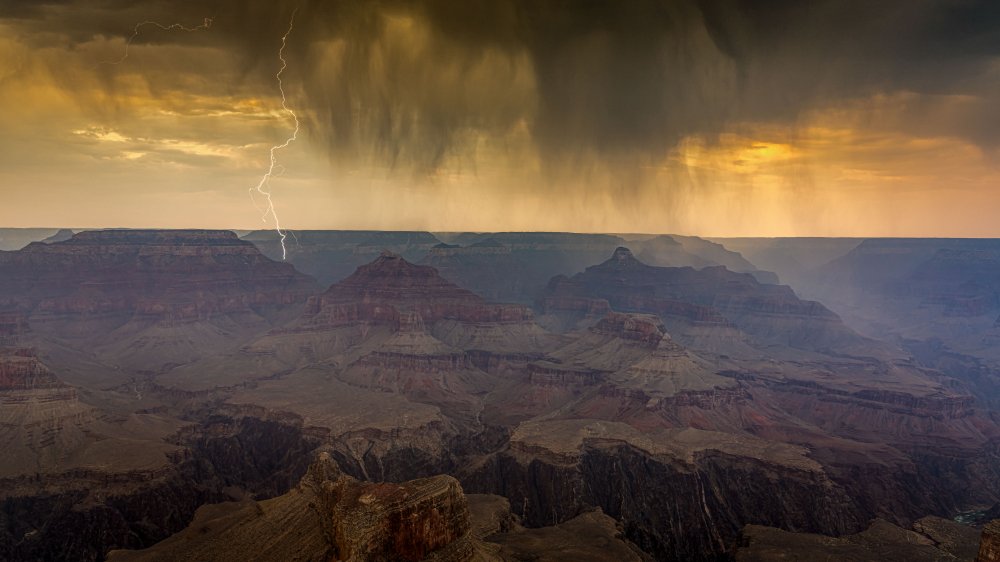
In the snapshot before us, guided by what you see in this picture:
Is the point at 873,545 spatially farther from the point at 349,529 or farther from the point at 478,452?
the point at 478,452

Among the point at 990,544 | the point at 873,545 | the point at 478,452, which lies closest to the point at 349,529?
the point at 990,544

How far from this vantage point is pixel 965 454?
125250 millimetres

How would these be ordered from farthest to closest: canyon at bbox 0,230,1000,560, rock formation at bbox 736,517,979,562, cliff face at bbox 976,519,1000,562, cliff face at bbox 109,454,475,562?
rock formation at bbox 736,517,979,562 → canyon at bbox 0,230,1000,560 → cliff face at bbox 976,519,1000,562 → cliff face at bbox 109,454,475,562

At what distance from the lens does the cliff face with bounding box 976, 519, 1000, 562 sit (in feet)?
185

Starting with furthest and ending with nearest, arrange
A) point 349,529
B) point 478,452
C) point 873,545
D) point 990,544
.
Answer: point 478,452 → point 873,545 → point 990,544 → point 349,529

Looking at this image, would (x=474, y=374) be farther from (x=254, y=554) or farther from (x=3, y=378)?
(x=254, y=554)

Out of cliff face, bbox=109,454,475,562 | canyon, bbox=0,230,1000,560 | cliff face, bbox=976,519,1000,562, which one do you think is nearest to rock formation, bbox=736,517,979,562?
canyon, bbox=0,230,1000,560

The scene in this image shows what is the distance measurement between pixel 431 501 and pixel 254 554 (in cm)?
1723

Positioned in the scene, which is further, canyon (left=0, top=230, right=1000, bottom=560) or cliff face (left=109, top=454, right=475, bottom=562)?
canyon (left=0, top=230, right=1000, bottom=560)

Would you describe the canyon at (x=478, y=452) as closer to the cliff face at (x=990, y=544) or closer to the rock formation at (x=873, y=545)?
the rock formation at (x=873, y=545)

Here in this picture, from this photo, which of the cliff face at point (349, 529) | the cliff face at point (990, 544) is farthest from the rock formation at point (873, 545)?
the cliff face at point (349, 529)

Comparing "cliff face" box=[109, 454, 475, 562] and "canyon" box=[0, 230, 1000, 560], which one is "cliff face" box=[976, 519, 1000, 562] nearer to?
"canyon" box=[0, 230, 1000, 560]

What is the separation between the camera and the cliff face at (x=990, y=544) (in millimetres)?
56438

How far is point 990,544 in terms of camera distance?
57.1m
